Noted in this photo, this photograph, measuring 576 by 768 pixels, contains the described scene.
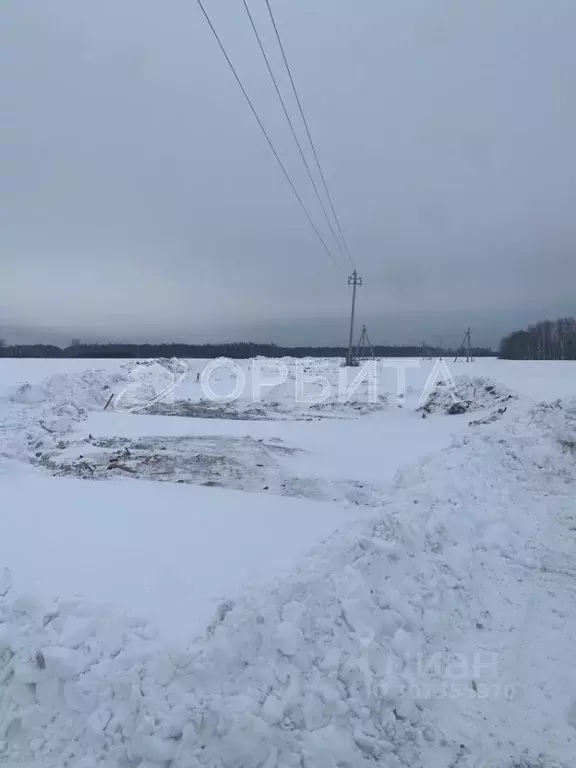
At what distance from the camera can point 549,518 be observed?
6355mm

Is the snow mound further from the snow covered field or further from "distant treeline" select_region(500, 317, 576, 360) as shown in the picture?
"distant treeline" select_region(500, 317, 576, 360)

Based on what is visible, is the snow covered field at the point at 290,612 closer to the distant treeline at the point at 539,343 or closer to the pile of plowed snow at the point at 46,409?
the pile of plowed snow at the point at 46,409

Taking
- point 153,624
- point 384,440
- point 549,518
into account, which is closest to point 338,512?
point 549,518

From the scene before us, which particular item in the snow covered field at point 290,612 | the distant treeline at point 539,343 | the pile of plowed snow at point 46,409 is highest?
the distant treeline at point 539,343

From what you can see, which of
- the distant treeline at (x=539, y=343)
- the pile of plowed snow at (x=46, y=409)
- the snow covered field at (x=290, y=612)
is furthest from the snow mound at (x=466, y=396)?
the distant treeline at (x=539, y=343)

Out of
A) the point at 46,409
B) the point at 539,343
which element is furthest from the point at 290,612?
the point at 539,343

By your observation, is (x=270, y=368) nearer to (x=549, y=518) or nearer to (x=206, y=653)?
(x=549, y=518)

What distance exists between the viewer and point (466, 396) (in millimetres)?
17547

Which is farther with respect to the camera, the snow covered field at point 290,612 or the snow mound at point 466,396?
the snow mound at point 466,396

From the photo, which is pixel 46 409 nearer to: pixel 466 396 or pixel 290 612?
pixel 290 612

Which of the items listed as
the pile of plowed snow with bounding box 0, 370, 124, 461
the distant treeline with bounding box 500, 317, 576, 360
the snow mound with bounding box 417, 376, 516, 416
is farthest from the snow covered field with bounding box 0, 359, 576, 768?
the distant treeline with bounding box 500, 317, 576, 360

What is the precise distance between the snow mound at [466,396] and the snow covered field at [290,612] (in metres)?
7.20

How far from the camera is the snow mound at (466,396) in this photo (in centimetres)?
1605

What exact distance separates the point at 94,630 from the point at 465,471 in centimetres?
600
